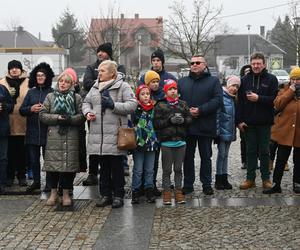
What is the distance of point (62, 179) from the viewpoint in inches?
313

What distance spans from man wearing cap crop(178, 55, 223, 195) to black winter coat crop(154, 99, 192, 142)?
1.15ft

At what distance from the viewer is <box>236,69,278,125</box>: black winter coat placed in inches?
339

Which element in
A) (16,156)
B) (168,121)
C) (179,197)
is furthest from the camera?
(16,156)

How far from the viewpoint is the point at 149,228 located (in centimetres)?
679

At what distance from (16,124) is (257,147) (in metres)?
3.70

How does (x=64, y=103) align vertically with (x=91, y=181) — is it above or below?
above

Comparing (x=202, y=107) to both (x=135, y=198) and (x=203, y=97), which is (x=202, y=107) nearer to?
(x=203, y=97)

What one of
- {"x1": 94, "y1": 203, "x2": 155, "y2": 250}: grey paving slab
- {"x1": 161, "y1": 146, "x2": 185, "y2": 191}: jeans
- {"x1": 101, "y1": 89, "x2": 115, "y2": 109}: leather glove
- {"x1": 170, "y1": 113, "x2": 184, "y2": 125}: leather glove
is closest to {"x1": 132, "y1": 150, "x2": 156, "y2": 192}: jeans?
{"x1": 161, "y1": 146, "x2": 185, "y2": 191}: jeans

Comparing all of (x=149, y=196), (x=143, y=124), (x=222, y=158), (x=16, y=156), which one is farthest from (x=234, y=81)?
(x=16, y=156)

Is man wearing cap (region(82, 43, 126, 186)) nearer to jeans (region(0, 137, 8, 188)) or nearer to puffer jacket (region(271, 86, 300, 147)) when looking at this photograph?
jeans (region(0, 137, 8, 188))

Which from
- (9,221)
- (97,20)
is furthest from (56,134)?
(97,20)

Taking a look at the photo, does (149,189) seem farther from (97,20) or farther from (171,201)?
(97,20)

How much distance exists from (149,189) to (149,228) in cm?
137

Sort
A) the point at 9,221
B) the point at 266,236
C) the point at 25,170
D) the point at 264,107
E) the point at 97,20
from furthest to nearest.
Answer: the point at 97,20
the point at 25,170
the point at 264,107
the point at 9,221
the point at 266,236
